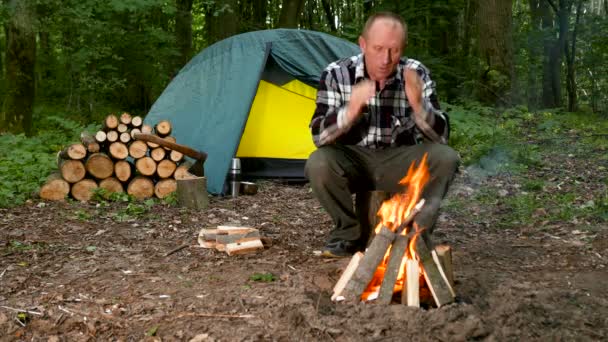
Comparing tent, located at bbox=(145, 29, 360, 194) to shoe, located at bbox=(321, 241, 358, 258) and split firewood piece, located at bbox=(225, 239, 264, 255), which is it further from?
shoe, located at bbox=(321, 241, 358, 258)

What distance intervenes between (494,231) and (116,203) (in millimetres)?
3654

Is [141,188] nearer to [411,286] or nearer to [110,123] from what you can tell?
[110,123]

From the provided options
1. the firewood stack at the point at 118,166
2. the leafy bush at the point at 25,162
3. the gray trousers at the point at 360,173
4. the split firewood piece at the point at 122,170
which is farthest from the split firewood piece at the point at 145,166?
the gray trousers at the point at 360,173

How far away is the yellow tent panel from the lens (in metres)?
7.36

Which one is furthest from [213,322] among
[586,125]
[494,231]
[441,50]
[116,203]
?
[441,50]

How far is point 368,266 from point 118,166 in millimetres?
4058

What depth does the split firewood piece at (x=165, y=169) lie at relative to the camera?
6.17 meters

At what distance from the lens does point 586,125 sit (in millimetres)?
9883

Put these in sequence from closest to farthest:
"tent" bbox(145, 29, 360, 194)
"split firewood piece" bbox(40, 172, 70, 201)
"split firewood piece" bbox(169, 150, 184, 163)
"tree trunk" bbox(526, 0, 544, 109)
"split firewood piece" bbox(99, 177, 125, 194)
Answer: "split firewood piece" bbox(40, 172, 70, 201) → "split firewood piece" bbox(99, 177, 125, 194) → "split firewood piece" bbox(169, 150, 184, 163) → "tent" bbox(145, 29, 360, 194) → "tree trunk" bbox(526, 0, 544, 109)

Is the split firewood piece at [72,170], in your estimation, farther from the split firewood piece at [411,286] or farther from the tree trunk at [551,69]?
the tree trunk at [551,69]

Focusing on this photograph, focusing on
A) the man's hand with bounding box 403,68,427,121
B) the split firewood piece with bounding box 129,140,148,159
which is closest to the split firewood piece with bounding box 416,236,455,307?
the man's hand with bounding box 403,68,427,121

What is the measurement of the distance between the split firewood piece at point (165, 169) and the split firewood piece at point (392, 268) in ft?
12.6

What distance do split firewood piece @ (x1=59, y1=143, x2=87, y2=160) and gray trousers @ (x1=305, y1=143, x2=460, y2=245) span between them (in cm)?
329

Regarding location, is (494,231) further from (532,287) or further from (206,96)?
(206,96)
